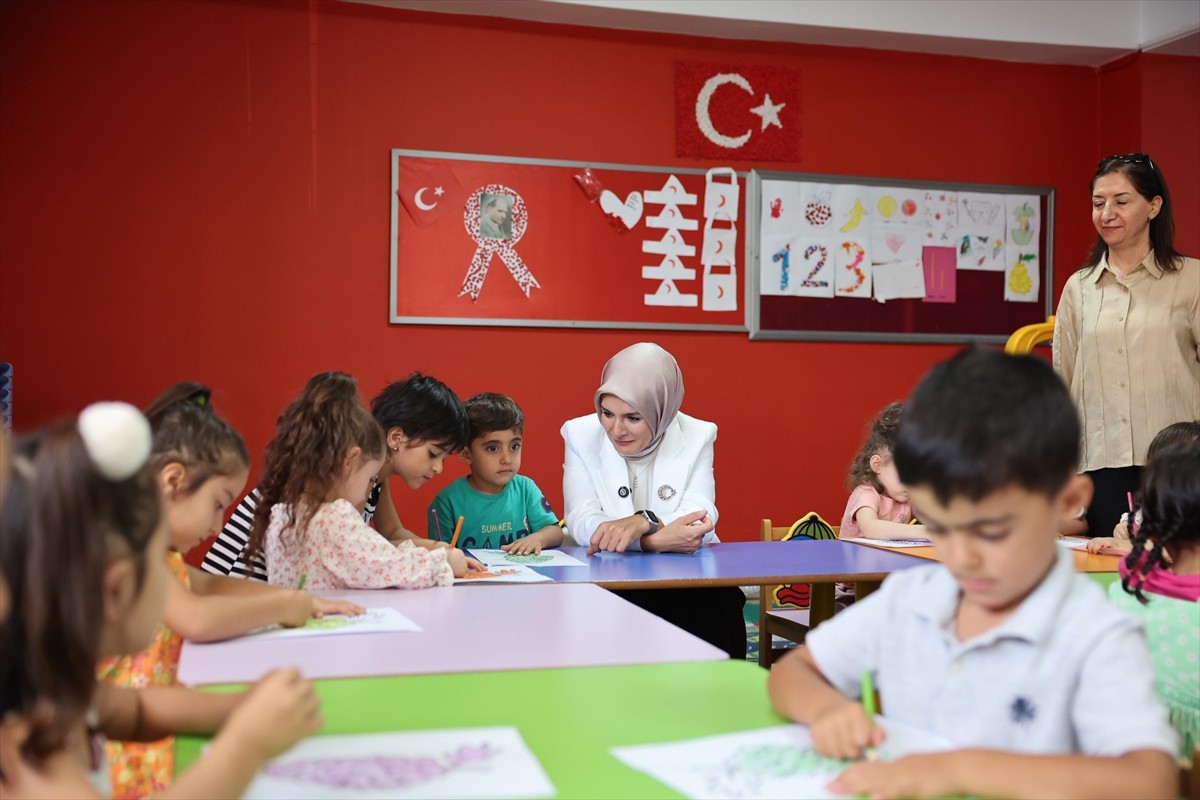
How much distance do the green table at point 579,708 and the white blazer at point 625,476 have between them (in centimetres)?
168

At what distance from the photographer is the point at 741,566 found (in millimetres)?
2584

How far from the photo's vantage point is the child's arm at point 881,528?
3121 mm

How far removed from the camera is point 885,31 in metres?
4.64

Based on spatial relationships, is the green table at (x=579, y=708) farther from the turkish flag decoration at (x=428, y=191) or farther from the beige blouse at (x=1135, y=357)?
the turkish flag decoration at (x=428, y=191)

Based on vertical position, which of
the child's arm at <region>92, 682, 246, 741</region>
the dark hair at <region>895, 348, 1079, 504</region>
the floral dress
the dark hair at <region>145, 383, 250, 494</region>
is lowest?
the floral dress

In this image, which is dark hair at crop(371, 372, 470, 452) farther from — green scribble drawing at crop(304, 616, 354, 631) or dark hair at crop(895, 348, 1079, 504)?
dark hair at crop(895, 348, 1079, 504)

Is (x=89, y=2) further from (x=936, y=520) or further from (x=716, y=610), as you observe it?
(x=936, y=520)

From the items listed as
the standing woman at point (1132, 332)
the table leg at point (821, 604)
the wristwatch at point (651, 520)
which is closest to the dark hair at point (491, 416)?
the wristwatch at point (651, 520)

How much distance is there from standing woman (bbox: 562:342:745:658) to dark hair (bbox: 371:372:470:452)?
1.47 feet

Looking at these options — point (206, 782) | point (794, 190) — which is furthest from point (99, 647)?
point (794, 190)

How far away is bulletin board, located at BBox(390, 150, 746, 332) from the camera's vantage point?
4.41 meters

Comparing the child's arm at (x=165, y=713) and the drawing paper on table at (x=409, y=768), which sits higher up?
the child's arm at (x=165, y=713)

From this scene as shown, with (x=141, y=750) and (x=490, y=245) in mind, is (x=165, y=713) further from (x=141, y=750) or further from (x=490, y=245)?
(x=490, y=245)

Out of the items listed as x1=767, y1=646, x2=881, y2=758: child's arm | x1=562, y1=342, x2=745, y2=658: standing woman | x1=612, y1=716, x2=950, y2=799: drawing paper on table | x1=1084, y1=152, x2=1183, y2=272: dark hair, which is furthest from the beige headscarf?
x1=612, y1=716, x2=950, y2=799: drawing paper on table
